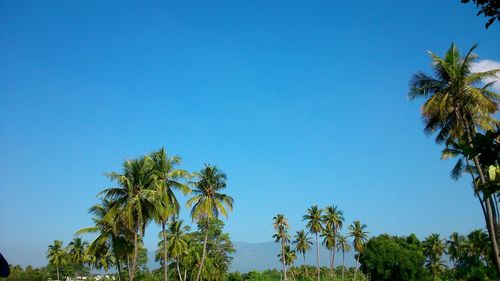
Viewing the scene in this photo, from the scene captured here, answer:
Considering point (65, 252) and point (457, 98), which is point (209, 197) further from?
point (65, 252)

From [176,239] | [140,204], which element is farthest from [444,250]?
[140,204]

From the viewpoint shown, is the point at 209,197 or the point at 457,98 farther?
the point at 209,197

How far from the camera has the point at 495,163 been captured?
748cm

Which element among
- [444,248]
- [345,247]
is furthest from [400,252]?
[444,248]

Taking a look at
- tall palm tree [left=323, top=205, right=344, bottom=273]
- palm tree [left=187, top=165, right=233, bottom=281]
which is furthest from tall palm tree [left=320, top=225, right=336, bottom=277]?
palm tree [left=187, top=165, right=233, bottom=281]

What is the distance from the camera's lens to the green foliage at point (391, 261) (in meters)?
74.5

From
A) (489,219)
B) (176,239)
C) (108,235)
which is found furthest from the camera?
(176,239)

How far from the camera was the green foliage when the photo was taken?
244ft

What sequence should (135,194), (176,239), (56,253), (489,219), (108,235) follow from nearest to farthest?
1. (489,219)
2. (135,194)
3. (108,235)
4. (176,239)
5. (56,253)

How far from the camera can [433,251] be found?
348 feet

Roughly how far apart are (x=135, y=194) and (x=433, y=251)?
296 feet

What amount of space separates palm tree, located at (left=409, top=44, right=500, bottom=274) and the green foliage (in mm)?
48005

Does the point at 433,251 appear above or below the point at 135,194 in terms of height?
below

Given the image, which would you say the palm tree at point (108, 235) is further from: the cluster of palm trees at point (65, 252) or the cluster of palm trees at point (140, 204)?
the cluster of palm trees at point (65, 252)
